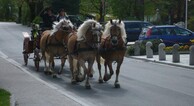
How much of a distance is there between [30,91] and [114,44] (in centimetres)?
282

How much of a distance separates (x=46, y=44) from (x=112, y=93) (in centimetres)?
517

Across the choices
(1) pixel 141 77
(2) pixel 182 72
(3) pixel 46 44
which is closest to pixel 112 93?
(1) pixel 141 77

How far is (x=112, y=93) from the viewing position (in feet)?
42.4

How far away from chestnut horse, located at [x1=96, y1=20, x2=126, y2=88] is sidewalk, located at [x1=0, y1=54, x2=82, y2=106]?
6.51 feet

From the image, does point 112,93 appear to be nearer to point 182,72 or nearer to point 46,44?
point 46,44

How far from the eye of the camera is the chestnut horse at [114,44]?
1376 cm

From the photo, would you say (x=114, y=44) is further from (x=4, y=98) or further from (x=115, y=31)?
(x=4, y=98)

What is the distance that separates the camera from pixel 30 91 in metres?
13.0

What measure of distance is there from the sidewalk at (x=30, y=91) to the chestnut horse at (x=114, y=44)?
6.51ft

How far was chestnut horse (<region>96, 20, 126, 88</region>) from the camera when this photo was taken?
1376cm

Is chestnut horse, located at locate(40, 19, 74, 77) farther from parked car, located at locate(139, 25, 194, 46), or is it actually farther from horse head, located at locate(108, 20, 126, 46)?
parked car, located at locate(139, 25, 194, 46)

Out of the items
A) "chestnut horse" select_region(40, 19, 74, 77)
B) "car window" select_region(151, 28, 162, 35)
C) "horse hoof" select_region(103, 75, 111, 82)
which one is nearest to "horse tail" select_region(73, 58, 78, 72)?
"horse hoof" select_region(103, 75, 111, 82)

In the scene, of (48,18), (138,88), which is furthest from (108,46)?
(48,18)

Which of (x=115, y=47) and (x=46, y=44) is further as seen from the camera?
(x=46, y=44)
